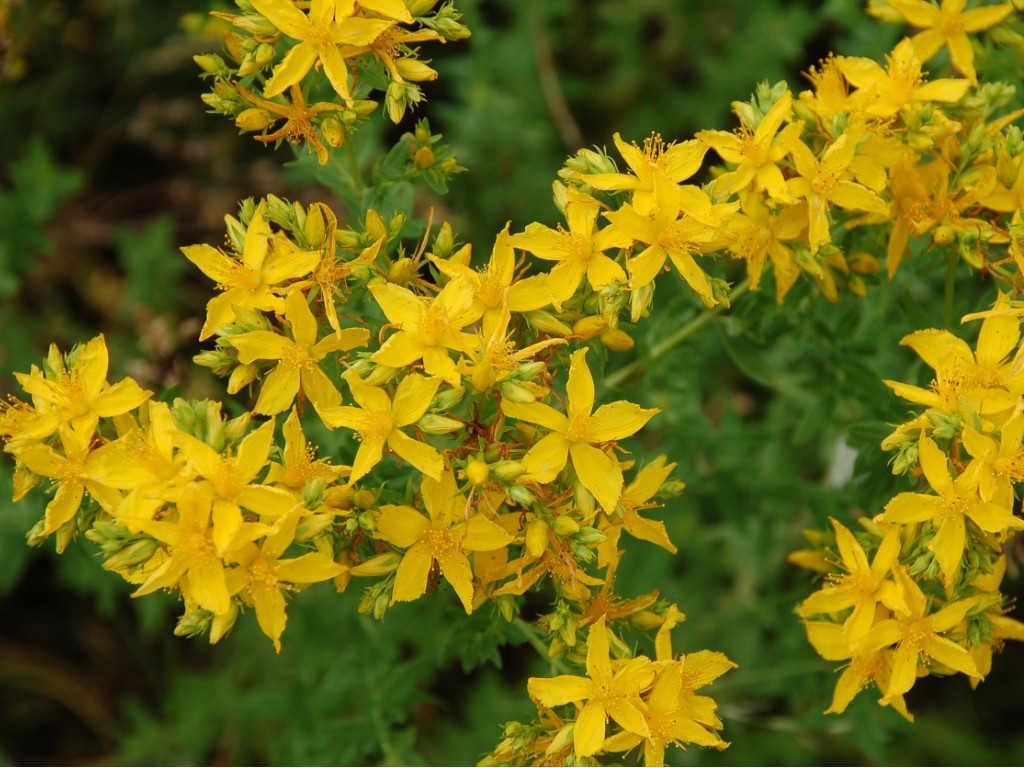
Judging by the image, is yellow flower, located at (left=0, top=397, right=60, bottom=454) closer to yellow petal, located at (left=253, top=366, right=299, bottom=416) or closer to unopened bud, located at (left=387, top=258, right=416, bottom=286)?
yellow petal, located at (left=253, top=366, right=299, bottom=416)

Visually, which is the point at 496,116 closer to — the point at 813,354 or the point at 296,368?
the point at 813,354

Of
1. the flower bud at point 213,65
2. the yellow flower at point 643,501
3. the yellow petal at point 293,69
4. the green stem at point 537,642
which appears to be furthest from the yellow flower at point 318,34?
the green stem at point 537,642

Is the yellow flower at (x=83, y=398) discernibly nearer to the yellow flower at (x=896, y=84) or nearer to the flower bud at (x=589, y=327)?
the flower bud at (x=589, y=327)

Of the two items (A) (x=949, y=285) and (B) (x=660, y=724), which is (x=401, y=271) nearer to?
(B) (x=660, y=724)

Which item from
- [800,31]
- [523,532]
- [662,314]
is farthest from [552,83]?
[523,532]

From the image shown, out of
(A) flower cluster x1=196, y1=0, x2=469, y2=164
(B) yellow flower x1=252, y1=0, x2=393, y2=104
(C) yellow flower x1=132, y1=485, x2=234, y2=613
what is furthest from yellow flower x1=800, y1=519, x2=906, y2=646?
(B) yellow flower x1=252, y1=0, x2=393, y2=104

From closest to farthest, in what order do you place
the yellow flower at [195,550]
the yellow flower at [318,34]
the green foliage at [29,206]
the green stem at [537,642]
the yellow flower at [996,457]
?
the yellow flower at [195,550]
the yellow flower at [996,457]
the yellow flower at [318,34]
the green stem at [537,642]
the green foliage at [29,206]
